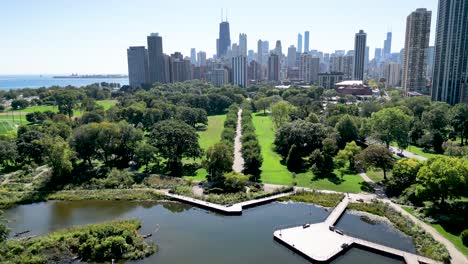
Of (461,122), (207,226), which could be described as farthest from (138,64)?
(207,226)

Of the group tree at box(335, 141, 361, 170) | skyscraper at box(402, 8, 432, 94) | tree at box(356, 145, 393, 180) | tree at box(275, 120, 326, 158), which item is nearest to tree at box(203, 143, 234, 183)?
tree at box(275, 120, 326, 158)

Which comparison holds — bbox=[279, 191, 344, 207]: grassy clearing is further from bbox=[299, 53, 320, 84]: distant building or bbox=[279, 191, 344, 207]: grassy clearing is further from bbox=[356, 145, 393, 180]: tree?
bbox=[299, 53, 320, 84]: distant building

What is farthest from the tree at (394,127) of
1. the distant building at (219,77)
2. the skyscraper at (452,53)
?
the distant building at (219,77)

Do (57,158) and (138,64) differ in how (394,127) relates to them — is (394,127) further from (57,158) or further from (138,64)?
(138,64)

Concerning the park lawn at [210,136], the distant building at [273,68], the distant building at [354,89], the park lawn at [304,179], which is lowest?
the park lawn at [304,179]

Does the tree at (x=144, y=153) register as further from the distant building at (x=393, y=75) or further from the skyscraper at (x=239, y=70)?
the distant building at (x=393, y=75)

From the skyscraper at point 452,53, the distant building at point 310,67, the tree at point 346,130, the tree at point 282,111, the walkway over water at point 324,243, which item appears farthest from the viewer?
the distant building at point 310,67
